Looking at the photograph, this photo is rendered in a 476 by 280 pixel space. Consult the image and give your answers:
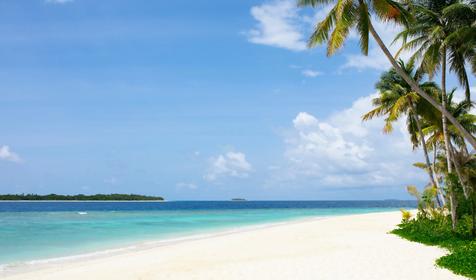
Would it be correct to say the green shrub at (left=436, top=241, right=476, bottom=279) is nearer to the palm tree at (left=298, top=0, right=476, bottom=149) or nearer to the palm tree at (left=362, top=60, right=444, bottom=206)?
the palm tree at (left=298, top=0, right=476, bottom=149)

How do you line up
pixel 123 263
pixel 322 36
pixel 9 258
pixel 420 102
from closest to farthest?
pixel 123 263 < pixel 322 36 < pixel 9 258 < pixel 420 102

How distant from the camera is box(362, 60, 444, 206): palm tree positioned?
1906 cm

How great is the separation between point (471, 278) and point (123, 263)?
8.05m

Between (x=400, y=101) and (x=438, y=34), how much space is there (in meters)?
5.29

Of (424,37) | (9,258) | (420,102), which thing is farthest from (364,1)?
(9,258)

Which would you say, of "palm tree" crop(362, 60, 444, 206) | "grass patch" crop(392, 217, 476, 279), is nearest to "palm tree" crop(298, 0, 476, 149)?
"grass patch" crop(392, 217, 476, 279)

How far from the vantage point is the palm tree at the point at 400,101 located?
62.5 feet

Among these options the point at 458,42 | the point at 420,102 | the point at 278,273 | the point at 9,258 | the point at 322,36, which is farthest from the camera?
the point at 420,102

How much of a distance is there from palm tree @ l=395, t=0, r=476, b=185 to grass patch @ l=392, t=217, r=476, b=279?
379 centimetres

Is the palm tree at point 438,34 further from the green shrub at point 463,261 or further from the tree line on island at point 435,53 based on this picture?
the green shrub at point 463,261

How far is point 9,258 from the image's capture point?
14523 mm

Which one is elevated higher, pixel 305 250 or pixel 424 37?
pixel 424 37

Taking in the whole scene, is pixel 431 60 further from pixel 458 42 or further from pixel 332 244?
pixel 332 244

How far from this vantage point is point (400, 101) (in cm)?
1855
